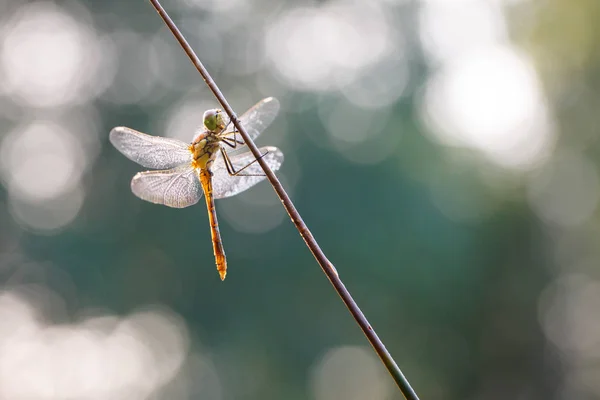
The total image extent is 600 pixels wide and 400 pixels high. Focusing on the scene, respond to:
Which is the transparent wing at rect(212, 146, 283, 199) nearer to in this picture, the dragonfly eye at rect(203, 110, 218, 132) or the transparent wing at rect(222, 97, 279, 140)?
the transparent wing at rect(222, 97, 279, 140)

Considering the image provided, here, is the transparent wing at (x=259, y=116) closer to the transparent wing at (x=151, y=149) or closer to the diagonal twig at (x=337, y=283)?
the transparent wing at (x=151, y=149)

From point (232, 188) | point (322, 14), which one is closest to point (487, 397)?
point (322, 14)

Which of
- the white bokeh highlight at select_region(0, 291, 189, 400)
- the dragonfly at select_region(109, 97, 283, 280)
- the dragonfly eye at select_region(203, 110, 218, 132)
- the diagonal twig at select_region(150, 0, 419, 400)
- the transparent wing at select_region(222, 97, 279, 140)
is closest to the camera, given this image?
the diagonal twig at select_region(150, 0, 419, 400)

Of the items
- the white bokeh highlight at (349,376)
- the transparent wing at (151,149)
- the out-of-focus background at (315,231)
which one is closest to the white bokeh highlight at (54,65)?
the out-of-focus background at (315,231)

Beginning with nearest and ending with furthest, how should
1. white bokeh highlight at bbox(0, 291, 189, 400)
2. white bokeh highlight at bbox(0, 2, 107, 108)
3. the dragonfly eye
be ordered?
1. the dragonfly eye
2. white bokeh highlight at bbox(0, 291, 189, 400)
3. white bokeh highlight at bbox(0, 2, 107, 108)

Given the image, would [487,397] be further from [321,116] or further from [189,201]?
[189,201]

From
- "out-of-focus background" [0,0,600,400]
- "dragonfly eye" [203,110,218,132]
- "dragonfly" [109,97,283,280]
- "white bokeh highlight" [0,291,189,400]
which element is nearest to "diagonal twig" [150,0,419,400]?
"dragonfly eye" [203,110,218,132]
